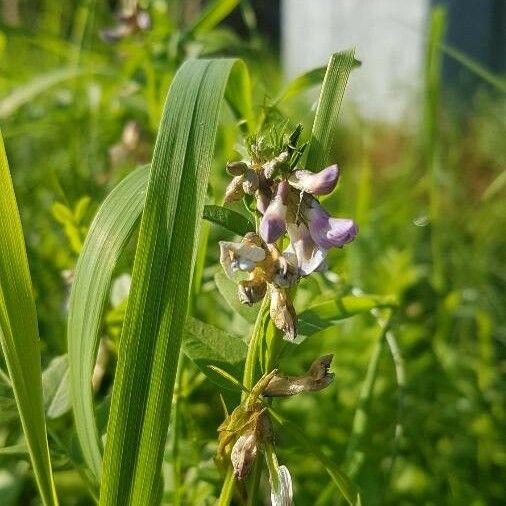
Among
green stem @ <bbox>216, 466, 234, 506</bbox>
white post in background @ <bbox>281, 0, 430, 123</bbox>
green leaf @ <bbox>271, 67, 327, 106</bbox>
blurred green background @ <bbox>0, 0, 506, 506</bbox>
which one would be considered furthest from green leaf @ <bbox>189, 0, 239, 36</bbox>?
white post in background @ <bbox>281, 0, 430, 123</bbox>

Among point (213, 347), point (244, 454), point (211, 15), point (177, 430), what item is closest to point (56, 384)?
point (177, 430)

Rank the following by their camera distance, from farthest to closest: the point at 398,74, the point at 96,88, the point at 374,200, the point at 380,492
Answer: the point at 398,74 < the point at 374,200 < the point at 96,88 < the point at 380,492

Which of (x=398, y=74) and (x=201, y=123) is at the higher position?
(x=201, y=123)

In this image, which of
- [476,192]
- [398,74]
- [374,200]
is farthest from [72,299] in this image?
[398,74]

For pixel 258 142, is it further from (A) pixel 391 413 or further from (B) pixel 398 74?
(B) pixel 398 74

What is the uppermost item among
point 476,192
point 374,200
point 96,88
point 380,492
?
point 96,88

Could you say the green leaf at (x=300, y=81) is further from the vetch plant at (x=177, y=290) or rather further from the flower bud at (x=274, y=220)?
the flower bud at (x=274, y=220)
